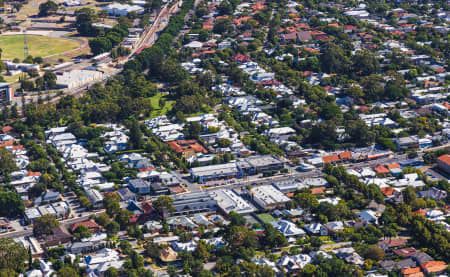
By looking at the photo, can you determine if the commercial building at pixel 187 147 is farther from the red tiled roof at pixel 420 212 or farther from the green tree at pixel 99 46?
the green tree at pixel 99 46

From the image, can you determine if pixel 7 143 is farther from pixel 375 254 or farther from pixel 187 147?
pixel 375 254

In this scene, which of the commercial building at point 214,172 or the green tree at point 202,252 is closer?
the green tree at point 202,252

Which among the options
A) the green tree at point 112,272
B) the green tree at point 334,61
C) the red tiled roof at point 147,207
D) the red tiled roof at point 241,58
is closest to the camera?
the green tree at point 112,272

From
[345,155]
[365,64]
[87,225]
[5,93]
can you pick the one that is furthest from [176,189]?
[365,64]

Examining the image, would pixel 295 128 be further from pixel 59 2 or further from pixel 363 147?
pixel 59 2

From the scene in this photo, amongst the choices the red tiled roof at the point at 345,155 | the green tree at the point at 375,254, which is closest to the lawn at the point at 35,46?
the red tiled roof at the point at 345,155

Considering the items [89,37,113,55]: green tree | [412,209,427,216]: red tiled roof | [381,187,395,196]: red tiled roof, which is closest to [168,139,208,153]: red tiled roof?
[381,187,395,196]: red tiled roof

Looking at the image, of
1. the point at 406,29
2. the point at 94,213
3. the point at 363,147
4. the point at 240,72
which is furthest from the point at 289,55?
the point at 94,213
